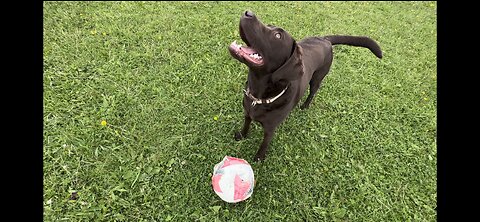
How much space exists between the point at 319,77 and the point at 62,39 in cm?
337

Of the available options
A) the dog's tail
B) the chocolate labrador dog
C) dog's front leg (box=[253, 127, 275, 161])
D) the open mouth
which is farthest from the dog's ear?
the dog's tail

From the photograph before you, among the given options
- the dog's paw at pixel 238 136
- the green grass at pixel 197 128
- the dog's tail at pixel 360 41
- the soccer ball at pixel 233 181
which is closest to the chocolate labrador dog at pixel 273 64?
the dog's tail at pixel 360 41

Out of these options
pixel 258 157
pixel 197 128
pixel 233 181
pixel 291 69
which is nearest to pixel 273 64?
pixel 291 69

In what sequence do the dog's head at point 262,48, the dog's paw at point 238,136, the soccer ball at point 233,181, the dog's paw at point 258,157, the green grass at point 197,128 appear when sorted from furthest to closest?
the dog's paw at point 238,136 → the dog's paw at point 258,157 → the green grass at point 197,128 → the soccer ball at point 233,181 → the dog's head at point 262,48

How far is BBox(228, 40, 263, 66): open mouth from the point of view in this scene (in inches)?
82.3

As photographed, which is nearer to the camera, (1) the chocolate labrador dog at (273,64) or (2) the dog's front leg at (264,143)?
(1) the chocolate labrador dog at (273,64)

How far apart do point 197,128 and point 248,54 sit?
56.6 inches

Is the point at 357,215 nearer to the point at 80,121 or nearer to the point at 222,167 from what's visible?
the point at 222,167

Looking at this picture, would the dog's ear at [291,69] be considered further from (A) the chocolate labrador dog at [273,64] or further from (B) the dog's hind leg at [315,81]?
(B) the dog's hind leg at [315,81]

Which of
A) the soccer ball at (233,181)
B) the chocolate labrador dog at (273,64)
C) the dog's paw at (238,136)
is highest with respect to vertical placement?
the chocolate labrador dog at (273,64)

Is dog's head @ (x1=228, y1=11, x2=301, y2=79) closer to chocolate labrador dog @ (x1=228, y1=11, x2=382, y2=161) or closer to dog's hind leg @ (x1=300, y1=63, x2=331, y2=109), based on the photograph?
chocolate labrador dog @ (x1=228, y1=11, x2=382, y2=161)

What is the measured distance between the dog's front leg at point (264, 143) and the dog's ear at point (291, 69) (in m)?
0.70

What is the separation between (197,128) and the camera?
10.8ft

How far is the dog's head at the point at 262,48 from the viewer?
206 cm
